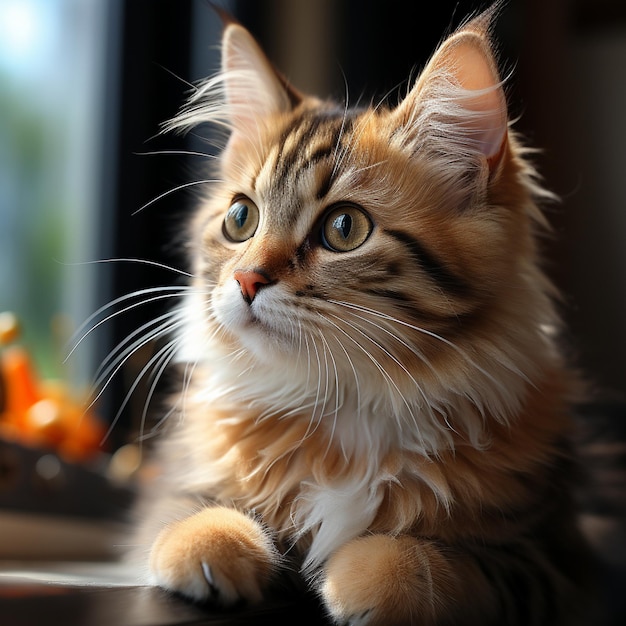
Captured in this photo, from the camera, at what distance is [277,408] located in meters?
1.13

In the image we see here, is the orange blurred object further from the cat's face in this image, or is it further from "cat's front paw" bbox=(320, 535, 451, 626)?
Result: "cat's front paw" bbox=(320, 535, 451, 626)

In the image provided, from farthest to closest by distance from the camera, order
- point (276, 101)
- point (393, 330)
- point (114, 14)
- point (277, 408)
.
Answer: point (114, 14) < point (276, 101) < point (277, 408) < point (393, 330)

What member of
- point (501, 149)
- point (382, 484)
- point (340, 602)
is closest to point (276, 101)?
point (501, 149)

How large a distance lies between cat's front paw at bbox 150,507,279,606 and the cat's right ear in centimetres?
70

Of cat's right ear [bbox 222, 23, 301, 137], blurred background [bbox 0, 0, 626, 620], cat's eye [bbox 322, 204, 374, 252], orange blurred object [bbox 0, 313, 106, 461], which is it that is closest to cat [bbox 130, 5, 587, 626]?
cat's eye [bbox 322, 204, 374, 252]

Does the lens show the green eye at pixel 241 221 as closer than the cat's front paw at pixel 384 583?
No

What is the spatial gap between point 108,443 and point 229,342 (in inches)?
40.9

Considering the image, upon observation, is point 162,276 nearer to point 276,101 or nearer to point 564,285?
point 276,101

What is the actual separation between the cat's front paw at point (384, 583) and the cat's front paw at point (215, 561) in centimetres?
9

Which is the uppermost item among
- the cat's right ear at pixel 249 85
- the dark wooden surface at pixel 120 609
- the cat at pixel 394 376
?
the cat's right ear at pixel 249 85

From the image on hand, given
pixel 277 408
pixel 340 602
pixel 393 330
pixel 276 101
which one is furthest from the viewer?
pixel 276 101

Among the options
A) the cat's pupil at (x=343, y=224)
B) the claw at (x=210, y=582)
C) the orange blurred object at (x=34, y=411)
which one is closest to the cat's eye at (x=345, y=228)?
the cat's pupil at (x=343, y=224)

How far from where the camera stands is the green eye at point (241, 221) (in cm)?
118

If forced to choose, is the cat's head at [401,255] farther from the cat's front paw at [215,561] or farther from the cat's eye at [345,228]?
the cat's front paw at [215,561]
